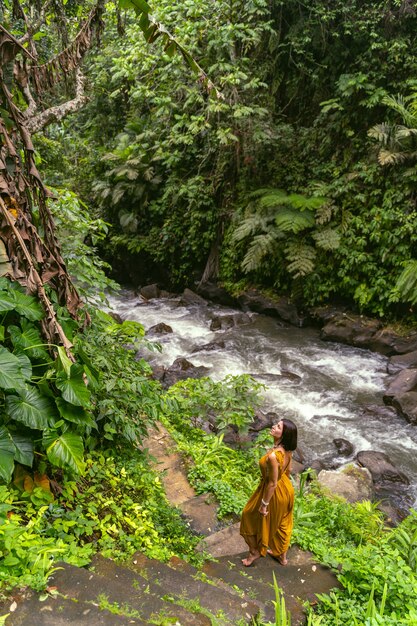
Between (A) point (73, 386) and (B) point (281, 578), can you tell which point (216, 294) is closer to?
(B) point (281, 578)

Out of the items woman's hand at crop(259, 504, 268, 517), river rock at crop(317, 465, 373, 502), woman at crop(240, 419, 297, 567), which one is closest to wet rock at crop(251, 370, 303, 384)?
river rock at crop(317, 465, 373, 502)

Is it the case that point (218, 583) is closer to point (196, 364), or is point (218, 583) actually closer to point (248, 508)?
point (248, 508)

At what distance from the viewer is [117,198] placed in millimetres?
12867

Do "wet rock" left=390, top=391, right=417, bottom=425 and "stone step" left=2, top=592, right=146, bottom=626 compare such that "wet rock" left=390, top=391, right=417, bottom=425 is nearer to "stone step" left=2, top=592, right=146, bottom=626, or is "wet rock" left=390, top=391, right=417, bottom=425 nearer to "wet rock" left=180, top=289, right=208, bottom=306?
"wet rock" left=180, top=289, right=208, bottom=306

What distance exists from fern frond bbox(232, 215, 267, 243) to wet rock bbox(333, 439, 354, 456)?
4.94 m

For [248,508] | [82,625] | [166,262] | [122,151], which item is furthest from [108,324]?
[122,151]

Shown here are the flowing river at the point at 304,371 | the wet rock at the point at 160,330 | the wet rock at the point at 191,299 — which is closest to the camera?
the flowing river at the point at 304,371

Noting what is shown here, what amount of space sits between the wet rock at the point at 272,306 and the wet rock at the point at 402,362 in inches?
92.0

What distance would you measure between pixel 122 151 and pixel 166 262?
11.5 feet

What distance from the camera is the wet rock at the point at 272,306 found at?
10.4 metres

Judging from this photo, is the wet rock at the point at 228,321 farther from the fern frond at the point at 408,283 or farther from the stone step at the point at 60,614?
the stone step at the point at 60,614

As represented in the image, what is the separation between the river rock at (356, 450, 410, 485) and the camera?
593cm

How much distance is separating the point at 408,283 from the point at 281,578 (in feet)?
20.8

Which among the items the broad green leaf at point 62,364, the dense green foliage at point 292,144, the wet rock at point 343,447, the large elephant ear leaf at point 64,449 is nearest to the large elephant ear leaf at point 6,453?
the large elephant ear leaf at point 64,449
